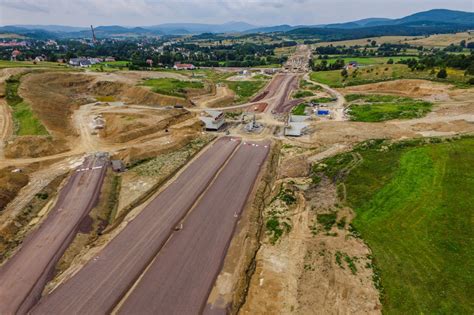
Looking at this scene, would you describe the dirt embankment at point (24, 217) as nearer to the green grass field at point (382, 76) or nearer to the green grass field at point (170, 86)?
the green grass field at point (170, 86)

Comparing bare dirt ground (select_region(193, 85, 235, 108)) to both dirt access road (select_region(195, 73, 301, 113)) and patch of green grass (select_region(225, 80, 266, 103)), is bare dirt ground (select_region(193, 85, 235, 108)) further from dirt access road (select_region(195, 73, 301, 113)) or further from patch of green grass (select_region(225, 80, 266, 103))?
dirt access road (select_region(195, 73, 301, 113))

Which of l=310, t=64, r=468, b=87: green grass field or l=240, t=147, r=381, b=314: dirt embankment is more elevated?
l=310, t=64, r=468, b=87: green grass field

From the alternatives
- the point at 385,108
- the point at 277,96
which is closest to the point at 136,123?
the point at 277,96

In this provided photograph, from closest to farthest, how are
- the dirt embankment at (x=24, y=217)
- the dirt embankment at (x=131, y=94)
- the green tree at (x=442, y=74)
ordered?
the dirt embankment at (x=24, y=217) < the dirt embankment at (x=131, y=94) < the green tree at (x=442, y=74)

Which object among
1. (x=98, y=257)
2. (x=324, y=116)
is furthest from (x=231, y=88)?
(x=98, y=257)

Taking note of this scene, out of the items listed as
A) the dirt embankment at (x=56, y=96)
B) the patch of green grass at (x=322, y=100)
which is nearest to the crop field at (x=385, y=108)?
the patch of green grass at (x=322, y=100)

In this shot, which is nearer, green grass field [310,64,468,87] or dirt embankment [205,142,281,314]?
dirt embankment [205,142,281,314]

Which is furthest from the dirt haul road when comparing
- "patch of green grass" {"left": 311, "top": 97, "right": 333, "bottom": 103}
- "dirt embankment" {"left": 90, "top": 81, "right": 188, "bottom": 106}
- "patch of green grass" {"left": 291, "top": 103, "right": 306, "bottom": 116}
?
"patch of green grass" {"left": 311, "top": 97, "right": 333, "bottom": 103}
